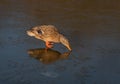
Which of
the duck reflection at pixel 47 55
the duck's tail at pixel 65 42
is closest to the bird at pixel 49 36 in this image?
the duck's tail at pixel 65 42

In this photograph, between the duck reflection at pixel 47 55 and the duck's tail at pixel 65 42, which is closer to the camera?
the duck reflection at pixel 47 55

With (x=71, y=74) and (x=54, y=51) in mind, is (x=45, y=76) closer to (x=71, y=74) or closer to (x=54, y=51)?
(x=71, y=74)

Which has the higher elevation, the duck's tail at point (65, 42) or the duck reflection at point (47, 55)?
the duck's tail at point (65, 42)

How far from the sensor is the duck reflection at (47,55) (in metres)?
7.27

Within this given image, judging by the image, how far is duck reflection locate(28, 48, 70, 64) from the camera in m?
7.27

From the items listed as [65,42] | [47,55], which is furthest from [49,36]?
[47,55]

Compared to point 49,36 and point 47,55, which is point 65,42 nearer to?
point 49,36

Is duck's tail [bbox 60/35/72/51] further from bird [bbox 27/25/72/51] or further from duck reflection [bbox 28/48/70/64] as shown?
duck reflection [bbox 28/48/70/64]

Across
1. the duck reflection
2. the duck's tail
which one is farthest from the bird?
the duck reflection

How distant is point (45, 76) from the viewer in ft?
21.4

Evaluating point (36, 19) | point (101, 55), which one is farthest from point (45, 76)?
point (36, 19)

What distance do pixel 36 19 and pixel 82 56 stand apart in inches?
110

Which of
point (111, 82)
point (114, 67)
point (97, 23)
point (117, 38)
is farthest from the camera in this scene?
point (97, 23)

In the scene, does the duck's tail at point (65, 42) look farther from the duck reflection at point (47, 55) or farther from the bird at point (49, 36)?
the duck reflection at point (47, 55)
